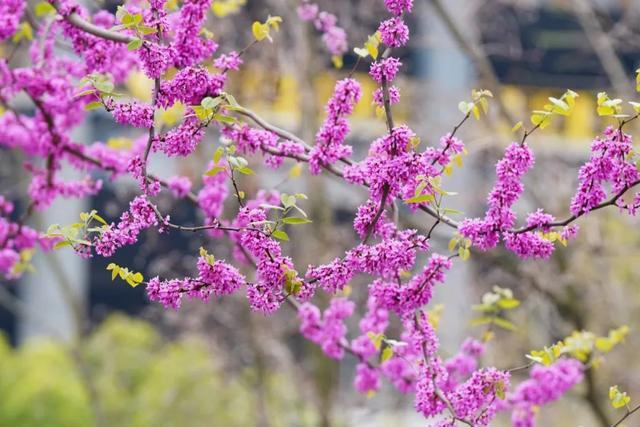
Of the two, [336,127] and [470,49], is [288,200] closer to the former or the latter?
[336,127]

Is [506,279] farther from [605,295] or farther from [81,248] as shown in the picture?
[81,248]

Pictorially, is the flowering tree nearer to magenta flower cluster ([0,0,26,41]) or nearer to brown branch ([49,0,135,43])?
brown branch ([49,0,135,43])

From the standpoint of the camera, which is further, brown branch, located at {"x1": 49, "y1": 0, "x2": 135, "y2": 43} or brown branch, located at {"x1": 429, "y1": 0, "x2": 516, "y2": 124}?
brown branch, located at {"x1": 429, "y1": 0, "x2": 516, "y2": 124}

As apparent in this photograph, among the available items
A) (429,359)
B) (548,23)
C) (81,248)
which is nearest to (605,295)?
(429,359)

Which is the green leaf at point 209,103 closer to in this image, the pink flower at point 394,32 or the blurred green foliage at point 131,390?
the pink flower at point 394,32

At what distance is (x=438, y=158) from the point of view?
265cm

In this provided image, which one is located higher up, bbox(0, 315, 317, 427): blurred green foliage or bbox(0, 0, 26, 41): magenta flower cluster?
bbox(0, 0, 26, 41): magenta flower cluster

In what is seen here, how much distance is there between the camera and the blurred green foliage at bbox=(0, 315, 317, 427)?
10.2 meters

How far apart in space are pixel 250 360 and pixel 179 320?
2.48 feet

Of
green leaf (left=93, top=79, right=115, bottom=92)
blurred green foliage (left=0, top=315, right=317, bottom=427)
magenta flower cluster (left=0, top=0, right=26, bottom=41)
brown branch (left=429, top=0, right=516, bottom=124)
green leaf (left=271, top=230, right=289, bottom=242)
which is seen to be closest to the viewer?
green leaf (left=271, top=230, right=289, bottom=242)

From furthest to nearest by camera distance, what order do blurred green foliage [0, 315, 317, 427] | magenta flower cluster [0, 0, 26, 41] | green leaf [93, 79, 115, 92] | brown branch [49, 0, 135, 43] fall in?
blurred green foliage [0, 315, 317, 427] < magenta flower cluster [0, 0, 26, 41] < brown branch [49, 0, 135, 43] < green leaf [93, 79, 115, 92]

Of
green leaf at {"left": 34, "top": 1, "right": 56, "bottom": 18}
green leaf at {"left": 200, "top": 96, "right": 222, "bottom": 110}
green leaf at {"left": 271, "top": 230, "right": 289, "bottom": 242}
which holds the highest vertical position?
green leaf at {"left": 34, "top": 1, "right": 56, "bottom": 18}

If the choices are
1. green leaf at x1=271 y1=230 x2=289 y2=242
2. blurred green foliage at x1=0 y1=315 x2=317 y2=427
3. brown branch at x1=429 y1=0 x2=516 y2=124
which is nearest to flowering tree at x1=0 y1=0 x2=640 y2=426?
green leaf at x1=271 y1=230 x2=289 y2=242

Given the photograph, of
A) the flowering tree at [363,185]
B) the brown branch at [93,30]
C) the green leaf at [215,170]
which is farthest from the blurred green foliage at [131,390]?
the green leaf at [215,170]
